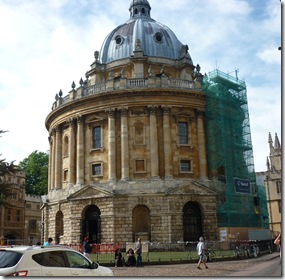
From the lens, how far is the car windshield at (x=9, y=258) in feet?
34.7

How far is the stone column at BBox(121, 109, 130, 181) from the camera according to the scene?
1491 inches

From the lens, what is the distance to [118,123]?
39.5 meters

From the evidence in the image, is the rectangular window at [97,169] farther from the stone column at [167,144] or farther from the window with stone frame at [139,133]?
the stone column at [167,144]

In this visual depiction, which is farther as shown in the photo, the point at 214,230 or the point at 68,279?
the point at 214,230

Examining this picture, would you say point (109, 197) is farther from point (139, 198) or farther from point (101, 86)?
point (101, 86)

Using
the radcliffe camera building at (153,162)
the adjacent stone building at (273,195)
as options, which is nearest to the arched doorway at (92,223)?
the radcliffe camera building at (153,162)

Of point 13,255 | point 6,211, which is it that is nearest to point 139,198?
point 13,255

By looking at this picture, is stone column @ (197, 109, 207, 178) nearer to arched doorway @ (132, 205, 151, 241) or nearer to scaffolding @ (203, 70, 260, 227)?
scaffolding @ (203, 70, 260, 227)

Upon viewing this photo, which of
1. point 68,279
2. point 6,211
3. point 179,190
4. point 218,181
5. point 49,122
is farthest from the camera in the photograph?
point 6,211

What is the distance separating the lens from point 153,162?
3775cm

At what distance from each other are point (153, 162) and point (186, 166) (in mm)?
3382

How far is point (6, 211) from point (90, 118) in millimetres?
32329

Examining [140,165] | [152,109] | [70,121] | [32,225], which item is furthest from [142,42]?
[32,225]

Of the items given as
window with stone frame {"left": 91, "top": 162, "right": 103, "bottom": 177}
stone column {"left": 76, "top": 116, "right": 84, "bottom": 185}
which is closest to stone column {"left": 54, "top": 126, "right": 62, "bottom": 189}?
stone column {"left": 76, "top": 116, "right": 84, "bottom": 185}
